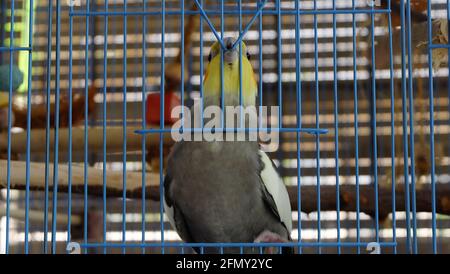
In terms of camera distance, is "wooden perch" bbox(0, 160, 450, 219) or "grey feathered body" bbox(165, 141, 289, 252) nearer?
"grey feathered body" bbox(165, 141, 289, 252)

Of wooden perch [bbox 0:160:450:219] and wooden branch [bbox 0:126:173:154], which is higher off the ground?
wooden branch [bbox 0:126:173:154]

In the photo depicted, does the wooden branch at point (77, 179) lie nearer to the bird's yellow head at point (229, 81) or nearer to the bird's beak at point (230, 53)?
the bird's yellow head at point (229, 81)

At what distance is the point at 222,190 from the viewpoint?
5.47ft

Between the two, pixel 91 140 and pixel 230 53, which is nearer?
pixel 230 53

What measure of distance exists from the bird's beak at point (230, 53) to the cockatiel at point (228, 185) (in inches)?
0.6

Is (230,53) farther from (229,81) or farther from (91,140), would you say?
(91,140)

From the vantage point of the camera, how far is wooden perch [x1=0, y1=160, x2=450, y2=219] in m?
2.39

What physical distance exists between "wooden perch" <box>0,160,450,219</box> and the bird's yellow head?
27.7 inches

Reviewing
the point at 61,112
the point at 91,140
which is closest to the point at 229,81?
the point at 91,140

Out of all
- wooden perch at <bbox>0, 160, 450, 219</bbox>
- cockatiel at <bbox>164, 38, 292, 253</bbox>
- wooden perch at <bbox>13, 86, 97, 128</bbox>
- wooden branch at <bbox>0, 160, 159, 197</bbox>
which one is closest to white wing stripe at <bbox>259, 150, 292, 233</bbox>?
cockatiel at <bbox>164, 38, 292, 253</bbox>

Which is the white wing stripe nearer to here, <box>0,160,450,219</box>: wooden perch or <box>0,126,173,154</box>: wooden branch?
<box>0,160,450,219</box>: wooden perch

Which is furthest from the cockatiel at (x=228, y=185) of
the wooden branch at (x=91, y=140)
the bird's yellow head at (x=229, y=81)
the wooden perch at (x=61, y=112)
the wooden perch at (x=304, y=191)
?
the wooden perch at (x=61, y=112)

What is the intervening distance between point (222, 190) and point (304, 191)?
0.78 meters
